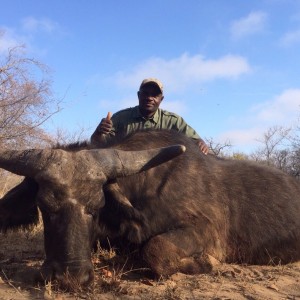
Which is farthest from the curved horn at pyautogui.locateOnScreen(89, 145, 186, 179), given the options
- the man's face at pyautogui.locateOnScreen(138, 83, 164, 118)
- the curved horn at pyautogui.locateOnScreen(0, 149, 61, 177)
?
the man's face at pyautogui.locateOnScreen(138, 83, 164, 118)

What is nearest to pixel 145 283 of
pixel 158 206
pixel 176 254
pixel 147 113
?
pixel 176 254

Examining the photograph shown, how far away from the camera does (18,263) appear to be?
16.2 feet

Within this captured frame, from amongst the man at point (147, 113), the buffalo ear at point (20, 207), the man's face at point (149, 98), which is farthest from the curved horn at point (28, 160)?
the man's face at point (149, 98)

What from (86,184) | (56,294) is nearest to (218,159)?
(86,184)

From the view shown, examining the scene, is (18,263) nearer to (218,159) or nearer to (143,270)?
(143,270)

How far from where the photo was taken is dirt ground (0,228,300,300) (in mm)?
3635

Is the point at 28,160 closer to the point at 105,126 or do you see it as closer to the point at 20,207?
the point at 20,207

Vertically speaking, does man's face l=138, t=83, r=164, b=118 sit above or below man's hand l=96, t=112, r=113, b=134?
above

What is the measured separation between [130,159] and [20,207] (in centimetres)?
128

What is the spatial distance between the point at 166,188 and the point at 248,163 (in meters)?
1.87

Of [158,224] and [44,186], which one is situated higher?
[44,186]

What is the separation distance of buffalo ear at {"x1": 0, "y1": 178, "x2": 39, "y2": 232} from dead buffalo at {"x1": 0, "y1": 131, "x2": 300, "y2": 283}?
0.01 meters

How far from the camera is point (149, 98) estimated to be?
7645 millimetres

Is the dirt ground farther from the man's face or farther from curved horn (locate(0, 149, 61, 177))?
the man's face
